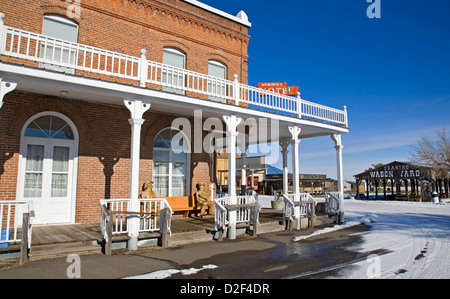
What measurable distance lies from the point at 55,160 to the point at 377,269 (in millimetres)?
8732

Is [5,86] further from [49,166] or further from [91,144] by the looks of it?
[91,144]

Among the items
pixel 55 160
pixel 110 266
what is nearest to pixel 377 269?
pixel 110 266

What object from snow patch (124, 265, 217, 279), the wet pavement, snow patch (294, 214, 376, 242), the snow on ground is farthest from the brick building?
the snow on ground

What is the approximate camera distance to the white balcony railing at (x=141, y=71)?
7.55 meters

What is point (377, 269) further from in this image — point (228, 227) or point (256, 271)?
point (228, 227)

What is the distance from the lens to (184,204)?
11.2 meters

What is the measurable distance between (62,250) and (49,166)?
329 centimetres

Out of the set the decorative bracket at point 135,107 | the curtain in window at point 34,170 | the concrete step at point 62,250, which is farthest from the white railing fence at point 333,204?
the curtain in window at point 34,170

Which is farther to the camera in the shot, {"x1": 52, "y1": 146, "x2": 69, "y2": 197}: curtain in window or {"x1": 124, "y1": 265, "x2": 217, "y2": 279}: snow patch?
{"x1": 52, "y1": 146, "x2": 69, "y2": 197}: curtain in window

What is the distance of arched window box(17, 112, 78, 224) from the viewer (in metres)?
8.64

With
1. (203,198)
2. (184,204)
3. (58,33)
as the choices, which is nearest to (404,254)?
(203,198)

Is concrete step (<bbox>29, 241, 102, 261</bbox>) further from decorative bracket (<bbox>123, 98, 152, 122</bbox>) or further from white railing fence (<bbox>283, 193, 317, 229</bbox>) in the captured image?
white railing fence (<bbox>283, 193, 317, 229</bbox>)

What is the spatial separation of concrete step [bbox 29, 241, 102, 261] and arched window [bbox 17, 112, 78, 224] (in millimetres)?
2513

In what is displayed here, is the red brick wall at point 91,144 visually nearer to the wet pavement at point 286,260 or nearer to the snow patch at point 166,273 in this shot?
the wet pavement at point 286,260
